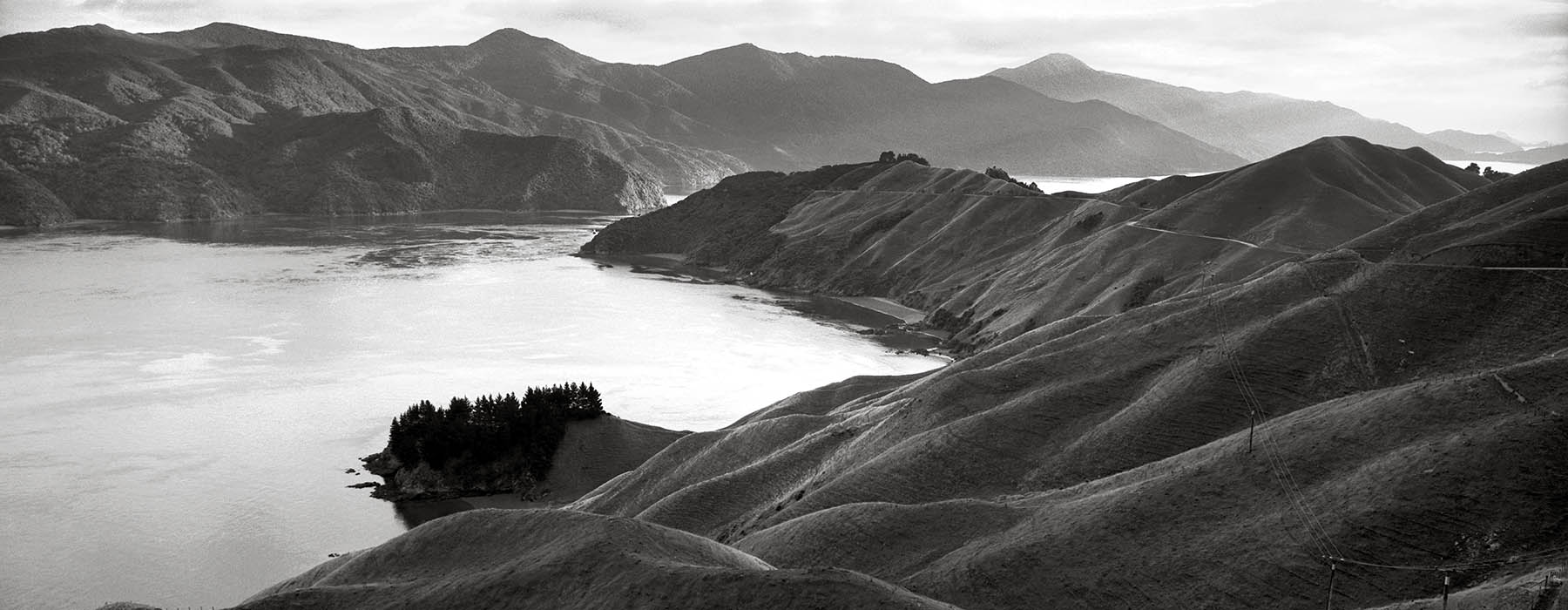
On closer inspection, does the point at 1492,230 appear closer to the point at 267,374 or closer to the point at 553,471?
the point at 553,471

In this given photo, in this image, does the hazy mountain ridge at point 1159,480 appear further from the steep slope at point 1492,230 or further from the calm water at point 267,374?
the calm water at point 267,374

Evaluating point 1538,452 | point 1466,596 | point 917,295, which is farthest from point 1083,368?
point 917,295

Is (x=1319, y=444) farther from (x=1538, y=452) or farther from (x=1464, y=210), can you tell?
(x=1464, y=210)

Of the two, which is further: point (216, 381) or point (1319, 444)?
point (216, 381)

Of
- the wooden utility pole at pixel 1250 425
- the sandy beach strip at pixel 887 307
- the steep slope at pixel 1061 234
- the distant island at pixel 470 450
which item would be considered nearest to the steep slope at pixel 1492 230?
the wooden utility pole at pixel 1250 425

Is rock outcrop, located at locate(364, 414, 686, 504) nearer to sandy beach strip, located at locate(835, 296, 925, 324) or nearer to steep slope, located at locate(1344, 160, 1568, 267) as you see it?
steep slope, located at locate(1344, 160, 1568, 267)

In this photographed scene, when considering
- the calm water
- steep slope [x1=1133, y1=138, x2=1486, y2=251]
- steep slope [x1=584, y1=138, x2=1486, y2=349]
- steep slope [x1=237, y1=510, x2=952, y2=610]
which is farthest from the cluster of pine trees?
steep slope [x1=1133, y1=138, x2=1486, y2=251]
